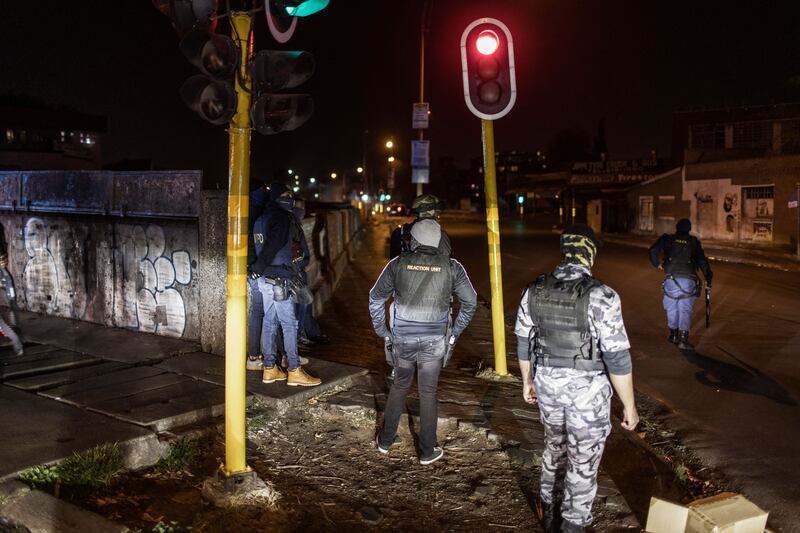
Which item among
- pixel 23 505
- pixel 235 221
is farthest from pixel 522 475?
pixel 23 505

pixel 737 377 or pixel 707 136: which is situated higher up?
pixel 707 136

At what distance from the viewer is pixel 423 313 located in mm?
4840

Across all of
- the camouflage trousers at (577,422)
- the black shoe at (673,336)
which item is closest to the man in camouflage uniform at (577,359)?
the camouflage trousers at (577,422)

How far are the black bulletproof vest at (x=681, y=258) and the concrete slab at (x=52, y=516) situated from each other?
7.72 m

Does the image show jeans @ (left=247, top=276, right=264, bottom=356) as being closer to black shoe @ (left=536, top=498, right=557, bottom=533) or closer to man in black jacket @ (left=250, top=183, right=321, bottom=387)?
man in black jacket @ (left=250, top=183, right=321, bottom=387)

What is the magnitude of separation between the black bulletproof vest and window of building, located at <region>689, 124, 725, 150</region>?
126 feet

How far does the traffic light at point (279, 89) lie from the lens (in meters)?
4.11

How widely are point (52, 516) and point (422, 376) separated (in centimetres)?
251

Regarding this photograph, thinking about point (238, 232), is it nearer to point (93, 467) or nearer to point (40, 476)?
point (93, 467)

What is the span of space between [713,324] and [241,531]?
9.37 meters

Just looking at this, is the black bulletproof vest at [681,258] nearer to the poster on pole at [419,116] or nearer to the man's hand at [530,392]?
the man's hand at [530,392]

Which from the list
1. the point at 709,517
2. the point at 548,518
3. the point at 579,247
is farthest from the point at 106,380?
the point at 709,517

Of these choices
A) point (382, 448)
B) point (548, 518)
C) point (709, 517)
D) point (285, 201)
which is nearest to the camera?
point (709, 517)

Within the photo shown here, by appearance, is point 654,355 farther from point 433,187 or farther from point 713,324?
point 433,187
